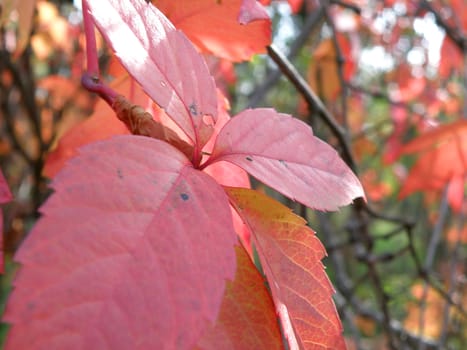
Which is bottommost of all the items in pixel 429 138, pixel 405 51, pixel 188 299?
pixel 405 51

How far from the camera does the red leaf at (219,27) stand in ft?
1.99

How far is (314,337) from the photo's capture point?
451 mm

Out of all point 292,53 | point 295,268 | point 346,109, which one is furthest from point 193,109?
point 292,53

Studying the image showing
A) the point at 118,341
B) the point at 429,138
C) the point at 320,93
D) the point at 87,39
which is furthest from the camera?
the point at 320,93

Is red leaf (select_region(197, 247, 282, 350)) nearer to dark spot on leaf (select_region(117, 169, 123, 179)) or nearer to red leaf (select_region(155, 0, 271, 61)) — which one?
dark spot on leaf (select_region(117, 169, 123, 179))

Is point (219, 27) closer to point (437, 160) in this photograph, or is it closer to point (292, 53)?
point (437, 160)

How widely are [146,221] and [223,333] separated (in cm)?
12

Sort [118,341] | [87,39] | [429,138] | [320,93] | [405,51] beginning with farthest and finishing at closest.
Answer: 1. [405,51]
2. [320,93]
3. [429,138]
4. [87,39]
5. [118,341]

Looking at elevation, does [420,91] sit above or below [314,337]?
below

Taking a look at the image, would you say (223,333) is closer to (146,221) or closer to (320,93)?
(146,221)

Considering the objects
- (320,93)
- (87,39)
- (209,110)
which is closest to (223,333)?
(209,110)

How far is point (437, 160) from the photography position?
1.13 meters

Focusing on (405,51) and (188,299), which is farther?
(405,51)

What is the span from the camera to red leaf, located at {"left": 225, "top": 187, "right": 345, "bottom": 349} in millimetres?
445
